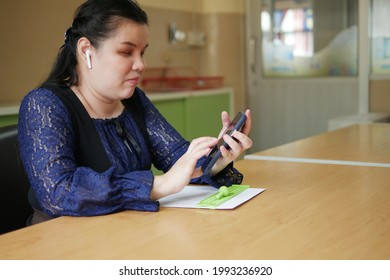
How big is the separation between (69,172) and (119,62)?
1.15 ft

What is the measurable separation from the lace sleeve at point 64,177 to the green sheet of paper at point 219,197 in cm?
14

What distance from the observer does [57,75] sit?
67.7 inches

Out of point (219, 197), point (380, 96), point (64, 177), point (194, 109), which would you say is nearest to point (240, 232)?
point (219, 197)

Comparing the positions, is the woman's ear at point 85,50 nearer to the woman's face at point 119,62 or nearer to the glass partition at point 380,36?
the woman's face at point 119,62

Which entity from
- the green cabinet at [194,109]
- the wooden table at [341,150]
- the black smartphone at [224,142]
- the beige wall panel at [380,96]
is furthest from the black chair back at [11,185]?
the beige wall panel at [380,96]

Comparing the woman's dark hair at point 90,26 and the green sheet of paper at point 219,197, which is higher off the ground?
the woman's dark hair at point 90,26

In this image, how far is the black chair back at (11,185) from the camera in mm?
1623

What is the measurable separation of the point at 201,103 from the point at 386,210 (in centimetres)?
280

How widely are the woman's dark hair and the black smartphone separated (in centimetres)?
40

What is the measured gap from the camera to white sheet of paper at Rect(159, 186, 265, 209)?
4.75 feet

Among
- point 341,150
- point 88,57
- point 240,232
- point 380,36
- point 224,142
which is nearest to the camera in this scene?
point 240,232

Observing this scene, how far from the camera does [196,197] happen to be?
155cm

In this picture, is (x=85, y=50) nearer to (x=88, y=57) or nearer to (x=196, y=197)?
(x=88, y=57)

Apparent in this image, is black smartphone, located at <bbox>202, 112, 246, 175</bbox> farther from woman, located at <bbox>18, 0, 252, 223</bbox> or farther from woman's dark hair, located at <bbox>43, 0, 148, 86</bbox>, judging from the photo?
woman's dark hair, located at <bbox>43, 0, 148, 86</bbox>
